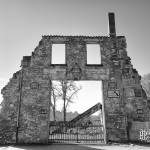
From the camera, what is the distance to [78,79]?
1172 cm

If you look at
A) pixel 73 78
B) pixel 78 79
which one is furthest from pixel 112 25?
pixel 73 78

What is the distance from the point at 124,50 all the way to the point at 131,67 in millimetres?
1255

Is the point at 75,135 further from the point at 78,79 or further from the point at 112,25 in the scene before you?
the point at 112,25

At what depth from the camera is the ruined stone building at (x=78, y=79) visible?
10914 millimetres

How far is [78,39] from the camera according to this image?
40.8 ft

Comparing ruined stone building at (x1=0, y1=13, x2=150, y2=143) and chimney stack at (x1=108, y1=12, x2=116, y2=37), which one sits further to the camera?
chimney stack at (x1=108, y1=12, x2=116, y2=37)

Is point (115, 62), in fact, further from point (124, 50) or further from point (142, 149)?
point (142, 149)

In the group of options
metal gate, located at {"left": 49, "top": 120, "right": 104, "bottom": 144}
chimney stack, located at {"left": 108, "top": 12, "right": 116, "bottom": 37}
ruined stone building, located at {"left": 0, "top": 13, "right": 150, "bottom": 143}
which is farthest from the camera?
chimney stack, located at {"left": 108, "top": 12, "right": 116, "bottom": 37}

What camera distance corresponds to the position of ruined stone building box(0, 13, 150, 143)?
10914mm

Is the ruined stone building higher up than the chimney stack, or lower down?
lower down

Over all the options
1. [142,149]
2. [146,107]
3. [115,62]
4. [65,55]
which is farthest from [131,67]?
[142,149]

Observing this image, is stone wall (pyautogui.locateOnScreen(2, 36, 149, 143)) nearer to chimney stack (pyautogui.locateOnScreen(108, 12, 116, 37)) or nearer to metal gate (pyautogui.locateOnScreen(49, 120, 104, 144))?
chimney stack (pyautogui.locateOnScreen(108, 12, 116, 37))

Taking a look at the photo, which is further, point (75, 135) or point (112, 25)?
point (75, 135)

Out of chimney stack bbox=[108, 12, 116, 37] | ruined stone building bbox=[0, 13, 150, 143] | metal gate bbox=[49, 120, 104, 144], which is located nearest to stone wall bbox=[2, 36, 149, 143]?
ruined stone building bbox=[0, 13, 150, 143]
